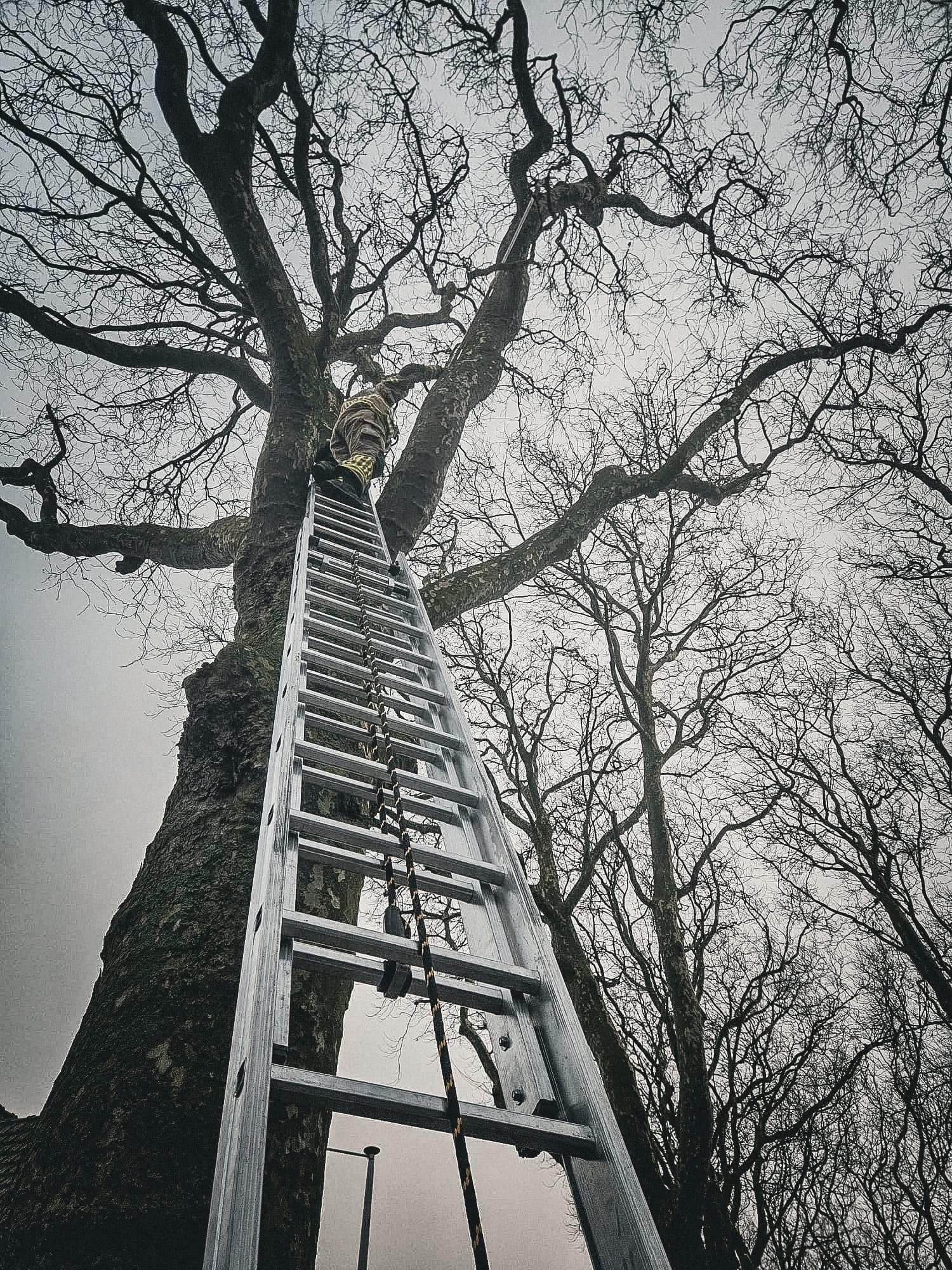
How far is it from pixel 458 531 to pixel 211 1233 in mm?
7870

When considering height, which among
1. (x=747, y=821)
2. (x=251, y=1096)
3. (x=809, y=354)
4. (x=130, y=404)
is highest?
(x=130, y=404)

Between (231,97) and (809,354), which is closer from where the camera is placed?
(231,97)

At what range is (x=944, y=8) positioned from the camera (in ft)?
16.7

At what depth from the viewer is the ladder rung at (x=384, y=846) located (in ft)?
6.25

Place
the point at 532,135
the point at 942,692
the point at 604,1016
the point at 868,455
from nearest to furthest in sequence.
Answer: the point at 604,1016 → the point at 532,135 → the point at 868,455 → the point at 942,692

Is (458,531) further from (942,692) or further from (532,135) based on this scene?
(942,692)

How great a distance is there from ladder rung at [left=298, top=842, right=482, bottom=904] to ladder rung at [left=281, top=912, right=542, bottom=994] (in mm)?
224

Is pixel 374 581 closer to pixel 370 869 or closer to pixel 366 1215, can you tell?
pixel 370 869

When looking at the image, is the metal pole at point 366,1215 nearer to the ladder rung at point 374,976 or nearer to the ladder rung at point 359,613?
the ladder rung at point 359,613

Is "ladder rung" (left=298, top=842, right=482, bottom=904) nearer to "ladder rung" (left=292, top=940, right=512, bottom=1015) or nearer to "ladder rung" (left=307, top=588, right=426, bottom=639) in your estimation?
"ladder rung" (left=292, top=940, right=512, bottom=1015)

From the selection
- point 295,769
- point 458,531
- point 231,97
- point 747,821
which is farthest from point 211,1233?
point 458,531

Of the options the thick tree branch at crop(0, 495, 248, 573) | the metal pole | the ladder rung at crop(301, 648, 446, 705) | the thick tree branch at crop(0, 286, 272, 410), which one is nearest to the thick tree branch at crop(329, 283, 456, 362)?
the thick tree branch at crop(0, 286, 272, 410)

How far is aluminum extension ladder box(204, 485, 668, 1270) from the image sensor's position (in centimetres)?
115

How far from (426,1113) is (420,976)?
461mm
